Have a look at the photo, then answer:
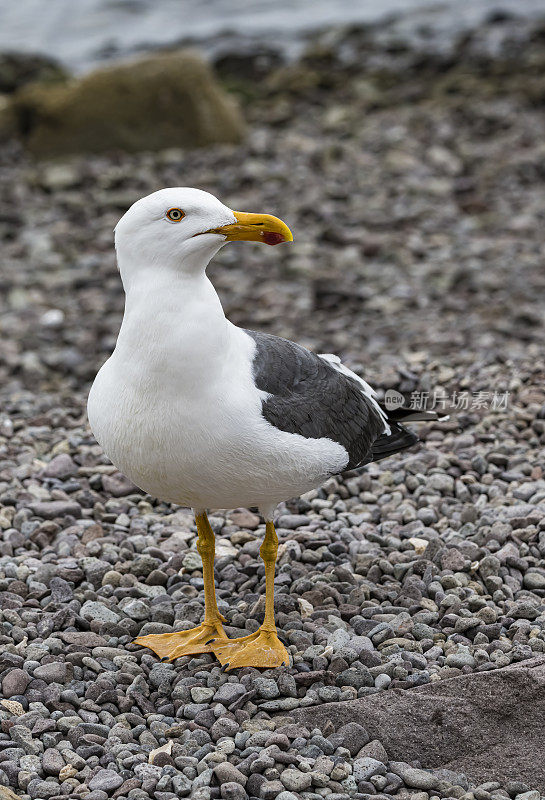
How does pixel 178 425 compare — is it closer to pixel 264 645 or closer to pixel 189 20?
pixel 264 645

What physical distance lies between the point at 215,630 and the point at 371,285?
6.30m

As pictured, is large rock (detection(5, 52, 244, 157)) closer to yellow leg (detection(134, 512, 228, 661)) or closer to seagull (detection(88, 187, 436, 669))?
yellow leg (detection(134, 512, 228, 661))

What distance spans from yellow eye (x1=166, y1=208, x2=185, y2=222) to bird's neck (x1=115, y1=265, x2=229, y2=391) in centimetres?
19

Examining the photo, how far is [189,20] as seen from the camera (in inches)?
1041

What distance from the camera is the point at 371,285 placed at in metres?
10.6

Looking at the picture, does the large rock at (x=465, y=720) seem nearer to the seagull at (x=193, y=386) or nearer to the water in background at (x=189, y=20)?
the seagull at (x=193, y=386)

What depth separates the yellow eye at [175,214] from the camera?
406 centimetres

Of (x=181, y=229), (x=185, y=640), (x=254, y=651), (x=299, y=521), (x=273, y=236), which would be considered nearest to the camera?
(x=181, y=229)

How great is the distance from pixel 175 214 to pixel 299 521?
2291 millimetres

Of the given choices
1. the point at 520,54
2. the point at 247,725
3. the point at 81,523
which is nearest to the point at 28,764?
the point at 247,725

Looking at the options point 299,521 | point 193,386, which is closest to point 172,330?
point 193,386

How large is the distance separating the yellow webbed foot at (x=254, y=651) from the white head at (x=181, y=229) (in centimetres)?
165

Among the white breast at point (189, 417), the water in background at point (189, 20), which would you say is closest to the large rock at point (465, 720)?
the white breast at point (189, 417)

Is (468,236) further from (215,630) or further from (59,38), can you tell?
(59,38)
